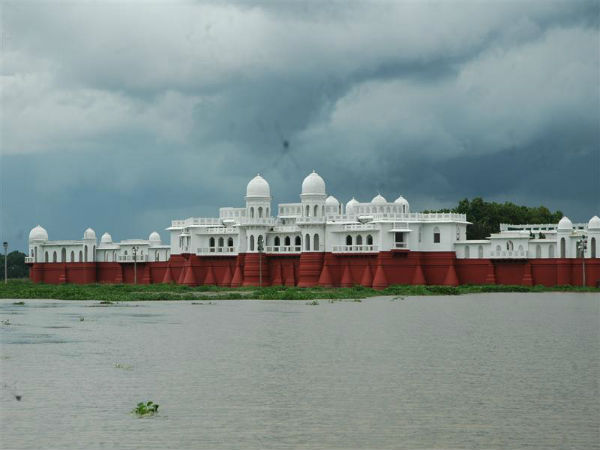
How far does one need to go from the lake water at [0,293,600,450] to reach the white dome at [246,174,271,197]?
143 ft

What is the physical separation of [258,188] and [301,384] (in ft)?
200

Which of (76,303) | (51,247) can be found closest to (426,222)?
(76,303)

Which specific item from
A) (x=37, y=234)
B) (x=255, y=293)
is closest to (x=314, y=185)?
(x=255, y=293)

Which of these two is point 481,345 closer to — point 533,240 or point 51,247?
point 533,240

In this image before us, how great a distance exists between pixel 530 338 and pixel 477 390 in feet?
38.0

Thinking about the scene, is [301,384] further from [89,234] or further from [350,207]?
[89,234]

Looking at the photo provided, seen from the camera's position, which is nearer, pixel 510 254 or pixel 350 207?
pixel 510 254

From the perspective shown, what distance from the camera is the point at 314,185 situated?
76.1 m

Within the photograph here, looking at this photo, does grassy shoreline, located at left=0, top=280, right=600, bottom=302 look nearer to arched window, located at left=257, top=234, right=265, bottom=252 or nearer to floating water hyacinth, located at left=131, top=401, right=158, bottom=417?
arched window, located at left=257, top=234, right=265, bottom=252

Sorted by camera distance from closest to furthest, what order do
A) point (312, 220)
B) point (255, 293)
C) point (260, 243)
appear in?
Result: point (255, 293) → point (312, 220) → point (260, 243)

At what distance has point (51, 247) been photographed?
97812 mm

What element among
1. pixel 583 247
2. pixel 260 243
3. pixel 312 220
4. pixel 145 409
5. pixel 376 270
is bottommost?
pixel 145 409

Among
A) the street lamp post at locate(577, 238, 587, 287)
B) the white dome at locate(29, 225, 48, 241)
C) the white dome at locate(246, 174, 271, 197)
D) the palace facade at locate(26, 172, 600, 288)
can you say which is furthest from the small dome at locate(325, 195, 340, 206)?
the white dome at locate(29, 225, 48, 241)

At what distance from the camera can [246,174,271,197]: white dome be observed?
261ft
